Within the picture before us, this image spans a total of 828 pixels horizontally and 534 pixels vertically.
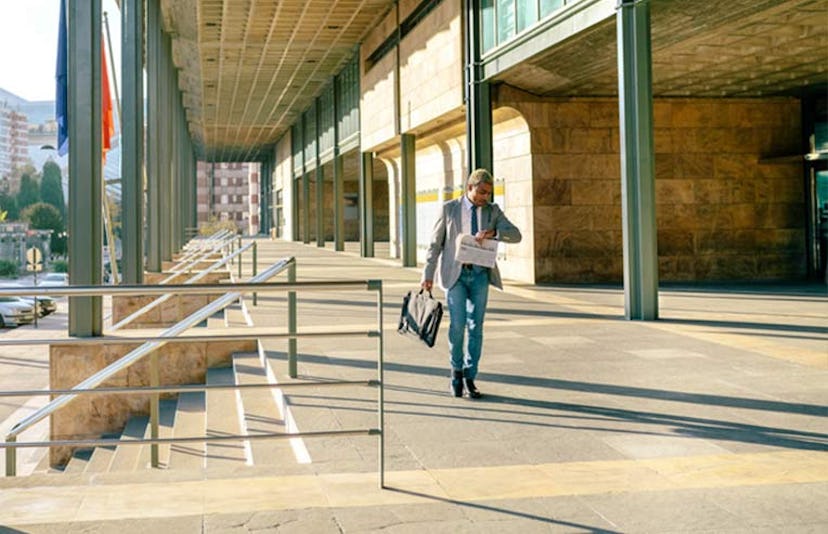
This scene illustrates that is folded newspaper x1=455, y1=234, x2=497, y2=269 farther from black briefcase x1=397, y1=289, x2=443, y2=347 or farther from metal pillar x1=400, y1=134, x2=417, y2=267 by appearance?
metal pillar x1=400, y1=134, x2=417, y2=267

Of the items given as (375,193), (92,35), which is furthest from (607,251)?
(375,193)

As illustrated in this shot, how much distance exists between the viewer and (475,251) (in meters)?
6.67

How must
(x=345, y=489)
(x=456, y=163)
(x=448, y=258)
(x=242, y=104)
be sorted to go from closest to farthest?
(x=345, y=489) → (x=448, y=258) → (x=456, y=163) → (x=242, y=104)

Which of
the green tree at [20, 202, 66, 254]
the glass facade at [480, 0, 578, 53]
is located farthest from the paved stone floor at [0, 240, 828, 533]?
the green tree at [20, 202, 66, 254]

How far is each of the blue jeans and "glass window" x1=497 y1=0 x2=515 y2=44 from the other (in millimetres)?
11126

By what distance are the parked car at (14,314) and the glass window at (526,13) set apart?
1173 inches

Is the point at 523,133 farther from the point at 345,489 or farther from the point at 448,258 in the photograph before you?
the point at 345,489

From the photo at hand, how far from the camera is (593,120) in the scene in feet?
64.8

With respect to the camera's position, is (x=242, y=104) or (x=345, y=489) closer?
(x=345, y=489)

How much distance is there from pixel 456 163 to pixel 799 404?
62.3 feet

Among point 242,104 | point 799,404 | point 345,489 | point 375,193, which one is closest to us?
point 345,489

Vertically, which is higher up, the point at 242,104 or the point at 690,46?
the point at 242,104

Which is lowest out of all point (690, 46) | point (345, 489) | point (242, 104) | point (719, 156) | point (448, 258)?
point (345, 489)

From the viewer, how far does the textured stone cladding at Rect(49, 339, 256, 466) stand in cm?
1090
